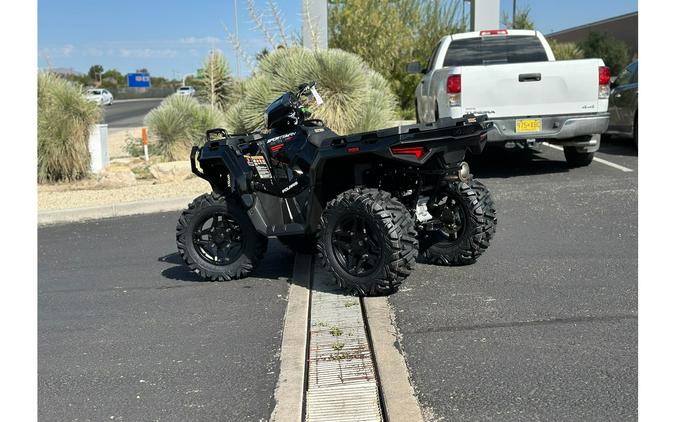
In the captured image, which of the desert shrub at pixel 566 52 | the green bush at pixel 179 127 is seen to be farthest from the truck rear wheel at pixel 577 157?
the desert shrub at pixel 566 52

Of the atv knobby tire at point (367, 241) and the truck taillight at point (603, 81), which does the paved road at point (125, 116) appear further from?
the atv knobby tire at point (367, 241)

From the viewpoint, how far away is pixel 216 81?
17.6m

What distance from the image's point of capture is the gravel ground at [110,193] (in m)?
9.91

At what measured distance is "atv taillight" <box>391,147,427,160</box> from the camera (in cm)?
503

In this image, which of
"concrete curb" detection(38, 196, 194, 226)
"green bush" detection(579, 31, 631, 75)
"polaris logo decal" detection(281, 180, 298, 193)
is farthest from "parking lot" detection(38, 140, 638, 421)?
"green bush" detection(579, 31, 631, 75)

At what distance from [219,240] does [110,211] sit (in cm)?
398

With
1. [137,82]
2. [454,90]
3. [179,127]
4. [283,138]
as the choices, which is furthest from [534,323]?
[137,82]

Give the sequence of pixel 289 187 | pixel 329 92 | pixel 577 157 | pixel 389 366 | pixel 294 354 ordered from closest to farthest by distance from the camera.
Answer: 1. pixel 389 366
2. pixel 294 354
3. pixel 289 187
4. pixel 577 157
5. pixel 329 92

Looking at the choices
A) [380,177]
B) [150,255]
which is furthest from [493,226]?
Answer: [150,255]

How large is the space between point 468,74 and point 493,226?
4386mm

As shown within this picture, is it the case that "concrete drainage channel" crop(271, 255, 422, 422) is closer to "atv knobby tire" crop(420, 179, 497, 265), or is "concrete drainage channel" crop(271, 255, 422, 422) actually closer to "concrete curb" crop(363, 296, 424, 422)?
"concrete curb" crop(363, 296, 424, 422)

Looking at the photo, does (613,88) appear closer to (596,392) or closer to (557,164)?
(557,164)

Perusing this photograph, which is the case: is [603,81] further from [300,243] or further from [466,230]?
[300,243]

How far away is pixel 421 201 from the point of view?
573cm
